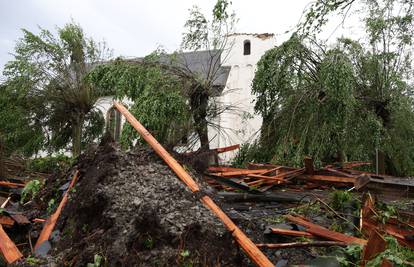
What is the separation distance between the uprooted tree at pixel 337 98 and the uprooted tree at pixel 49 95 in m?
9.77

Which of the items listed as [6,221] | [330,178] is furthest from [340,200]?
[6,221]

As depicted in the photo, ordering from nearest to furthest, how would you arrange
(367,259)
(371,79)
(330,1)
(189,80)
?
(367,259)
(330,1)
(371,79)
(189,80)

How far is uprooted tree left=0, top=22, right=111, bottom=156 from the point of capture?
16.4 m

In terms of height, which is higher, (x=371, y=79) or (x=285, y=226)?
(x=371, y=79)

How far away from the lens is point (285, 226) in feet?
11.2

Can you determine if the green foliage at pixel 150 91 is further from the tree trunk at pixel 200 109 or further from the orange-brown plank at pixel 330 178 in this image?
the orange-brown plank at pixel 330 178

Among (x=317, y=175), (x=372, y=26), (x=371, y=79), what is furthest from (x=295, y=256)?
(x=372, y=26)

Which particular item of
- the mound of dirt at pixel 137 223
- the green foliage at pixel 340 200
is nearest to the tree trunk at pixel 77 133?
the mound of dirt at pixel 137 223

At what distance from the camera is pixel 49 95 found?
16.5 metres

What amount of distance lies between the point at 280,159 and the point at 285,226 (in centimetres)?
486

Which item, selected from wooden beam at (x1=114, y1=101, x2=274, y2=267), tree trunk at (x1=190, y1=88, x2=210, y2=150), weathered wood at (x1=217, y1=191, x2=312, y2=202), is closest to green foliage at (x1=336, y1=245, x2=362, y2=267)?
wooden beam at (x1=114, y1=101, x2=274, y2=267)

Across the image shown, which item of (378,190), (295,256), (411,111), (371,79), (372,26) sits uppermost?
(372,26)

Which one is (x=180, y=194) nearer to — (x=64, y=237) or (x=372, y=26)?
(x=64, y=237)

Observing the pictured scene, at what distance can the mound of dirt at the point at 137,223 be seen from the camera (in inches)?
101
